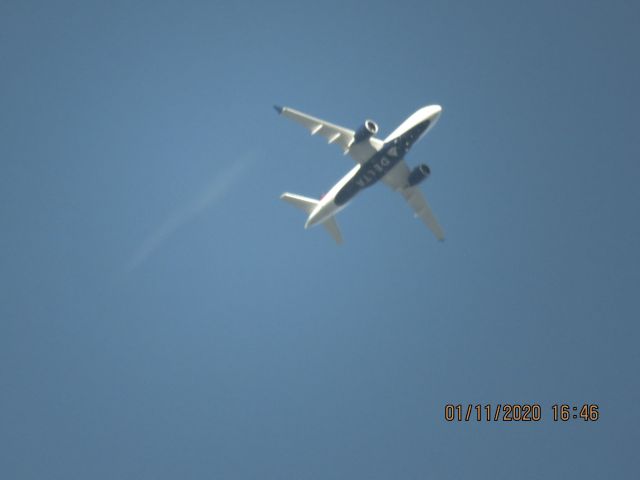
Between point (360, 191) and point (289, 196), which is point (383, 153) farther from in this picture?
point (289, 196)

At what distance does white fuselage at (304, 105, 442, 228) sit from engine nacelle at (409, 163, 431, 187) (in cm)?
354

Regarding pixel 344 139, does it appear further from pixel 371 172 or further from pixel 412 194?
pixel 412 194

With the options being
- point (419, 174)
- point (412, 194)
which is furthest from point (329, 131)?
point (412, 194)

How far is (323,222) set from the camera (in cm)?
6109

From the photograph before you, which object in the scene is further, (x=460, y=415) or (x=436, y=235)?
(x=460, y=415)

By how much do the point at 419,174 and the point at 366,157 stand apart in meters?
6.36

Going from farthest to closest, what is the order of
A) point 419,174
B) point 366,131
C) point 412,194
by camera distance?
point 412,194, point 419,174, point 366,131

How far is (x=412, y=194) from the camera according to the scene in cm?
6044

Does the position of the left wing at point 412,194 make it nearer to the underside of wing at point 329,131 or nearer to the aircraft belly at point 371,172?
the aircraft belly at point 371,172

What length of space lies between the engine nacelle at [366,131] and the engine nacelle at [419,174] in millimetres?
7176

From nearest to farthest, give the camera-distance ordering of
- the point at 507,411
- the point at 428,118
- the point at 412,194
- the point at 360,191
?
1. the point at 428,118
2. the point at 360,191
3. the point at 412,194
4. the point at 507,411

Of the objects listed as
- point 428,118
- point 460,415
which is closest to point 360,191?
point 428,118

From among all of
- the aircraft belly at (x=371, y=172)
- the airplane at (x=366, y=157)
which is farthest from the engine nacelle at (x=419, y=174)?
the aircraft belly at (x=371, y=172)

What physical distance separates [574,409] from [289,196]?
4008 cm
